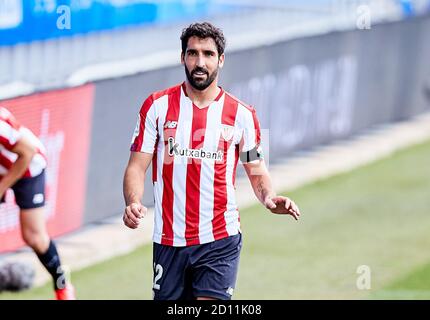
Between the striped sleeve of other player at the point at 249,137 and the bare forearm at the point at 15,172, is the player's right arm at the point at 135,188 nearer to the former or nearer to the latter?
the striped sleeve of other player at the point at 249,137

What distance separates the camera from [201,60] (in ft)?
24.8

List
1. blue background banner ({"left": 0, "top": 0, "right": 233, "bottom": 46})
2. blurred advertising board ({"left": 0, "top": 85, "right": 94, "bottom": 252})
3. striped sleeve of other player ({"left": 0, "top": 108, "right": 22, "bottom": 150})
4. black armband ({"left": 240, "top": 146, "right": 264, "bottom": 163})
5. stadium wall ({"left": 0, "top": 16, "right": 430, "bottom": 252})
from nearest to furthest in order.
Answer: black armband ({"left": 240, "top": 146, "right": 264, "bottom": 163}) → striped sleeve of other player ({"left": 0, "top": 108, "right": 22, "bottom": 150}) → blurred advertising board ({"left": 0, "top": 85, "right": 94, "bottom": 252}) → blue background banner ({"left": 0, "top": 0, "right": 233, "bottom": 46}) → stadium wall ({"left": 0, "top": 16, "right": 430, "bottom": 252})

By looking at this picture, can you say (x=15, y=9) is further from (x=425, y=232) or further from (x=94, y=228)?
(x=425, y=232)

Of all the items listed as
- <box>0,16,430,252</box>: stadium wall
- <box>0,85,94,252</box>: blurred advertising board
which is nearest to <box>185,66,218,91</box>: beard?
<box>0,85,94,252</box>: blurred advertising board

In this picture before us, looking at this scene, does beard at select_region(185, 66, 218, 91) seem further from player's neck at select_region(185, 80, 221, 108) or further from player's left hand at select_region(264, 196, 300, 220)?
player's left hand at select_region(264, 196, 300, 220)

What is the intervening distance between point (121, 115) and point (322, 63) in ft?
20.5

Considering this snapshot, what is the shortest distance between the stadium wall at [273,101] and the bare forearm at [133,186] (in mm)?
4326

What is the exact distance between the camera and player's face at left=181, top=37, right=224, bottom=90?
24.8 ft

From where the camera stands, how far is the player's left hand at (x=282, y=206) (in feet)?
24.5

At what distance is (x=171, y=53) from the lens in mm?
15508

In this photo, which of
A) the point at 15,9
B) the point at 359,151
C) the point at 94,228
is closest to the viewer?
the point at 15,9

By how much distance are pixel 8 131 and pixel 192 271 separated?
7.98 feet

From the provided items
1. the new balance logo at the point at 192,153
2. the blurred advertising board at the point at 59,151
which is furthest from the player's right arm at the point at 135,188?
the blurred advertising board at the point at 59,151
